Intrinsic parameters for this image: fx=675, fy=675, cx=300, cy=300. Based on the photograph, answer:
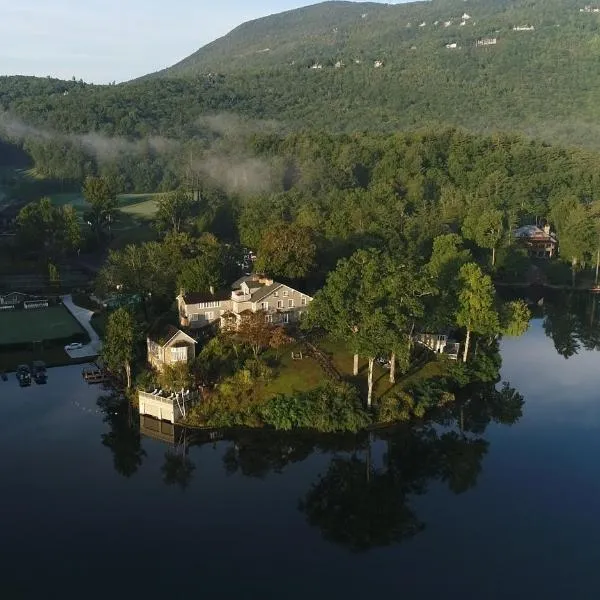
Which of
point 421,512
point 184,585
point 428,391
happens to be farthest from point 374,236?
point 184,585

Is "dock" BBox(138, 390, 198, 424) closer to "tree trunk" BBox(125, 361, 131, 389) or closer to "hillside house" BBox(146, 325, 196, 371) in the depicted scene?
"hillside house" BBox(146, 325, 196, 371)

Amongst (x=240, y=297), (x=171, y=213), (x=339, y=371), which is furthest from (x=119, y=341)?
(x=171, y=213)

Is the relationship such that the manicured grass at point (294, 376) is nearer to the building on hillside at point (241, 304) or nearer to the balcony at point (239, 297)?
the building on hillside at point (241, 304)

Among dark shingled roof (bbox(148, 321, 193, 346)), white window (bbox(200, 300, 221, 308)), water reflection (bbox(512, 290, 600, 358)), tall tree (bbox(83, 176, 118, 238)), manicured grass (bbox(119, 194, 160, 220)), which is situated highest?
tall tree (bbox(83, 176, 118, 238))

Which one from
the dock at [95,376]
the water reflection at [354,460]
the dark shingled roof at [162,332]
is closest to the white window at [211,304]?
the dark shingled roof at [162,332]

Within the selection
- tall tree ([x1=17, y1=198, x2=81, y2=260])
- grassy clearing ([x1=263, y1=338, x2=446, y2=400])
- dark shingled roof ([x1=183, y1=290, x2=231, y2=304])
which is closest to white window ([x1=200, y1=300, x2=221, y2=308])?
dark shingled roof ([x1=183, y1=290, x2=231, y2=304])

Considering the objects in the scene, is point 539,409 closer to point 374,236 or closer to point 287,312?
point 287,312
